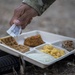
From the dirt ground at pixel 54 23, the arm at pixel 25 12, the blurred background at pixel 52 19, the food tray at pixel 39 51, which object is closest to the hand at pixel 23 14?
the arm at pixel 25 12

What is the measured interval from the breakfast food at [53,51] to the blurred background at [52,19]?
1.31 m

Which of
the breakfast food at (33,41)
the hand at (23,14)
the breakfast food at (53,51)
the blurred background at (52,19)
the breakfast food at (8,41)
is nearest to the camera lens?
the hand at (23,14)

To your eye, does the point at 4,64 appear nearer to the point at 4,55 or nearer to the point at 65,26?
the point at 4,55

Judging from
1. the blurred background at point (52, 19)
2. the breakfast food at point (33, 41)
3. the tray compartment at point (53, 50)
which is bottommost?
the blurred background at point (52, 19)

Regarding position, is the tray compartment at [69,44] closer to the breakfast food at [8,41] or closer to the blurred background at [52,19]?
the breakfast food at [8,41]

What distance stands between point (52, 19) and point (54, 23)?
318mm

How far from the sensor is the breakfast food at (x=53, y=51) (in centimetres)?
218

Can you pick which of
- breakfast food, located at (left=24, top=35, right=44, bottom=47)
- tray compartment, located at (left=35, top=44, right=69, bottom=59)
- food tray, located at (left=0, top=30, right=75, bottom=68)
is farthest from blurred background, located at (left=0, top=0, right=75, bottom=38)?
tray compartment, located at (left=35, top=44, right=69, bottom=59)

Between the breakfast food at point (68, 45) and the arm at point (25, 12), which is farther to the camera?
the breakfast food at point (68, 45)

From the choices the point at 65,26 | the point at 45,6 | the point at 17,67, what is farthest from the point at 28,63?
the point at 65,26

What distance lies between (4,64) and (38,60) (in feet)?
0.82

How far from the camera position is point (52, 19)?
468 cm

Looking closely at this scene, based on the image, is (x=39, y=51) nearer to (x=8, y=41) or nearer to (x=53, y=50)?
(x=53, y=50)

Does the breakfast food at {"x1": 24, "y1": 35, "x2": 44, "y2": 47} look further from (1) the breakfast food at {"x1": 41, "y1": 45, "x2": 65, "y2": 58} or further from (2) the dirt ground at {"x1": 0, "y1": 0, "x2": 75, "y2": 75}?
(2) the dirt ground at {"x1": 0, "y1": 0, "x2": 75, "y2": 75}
